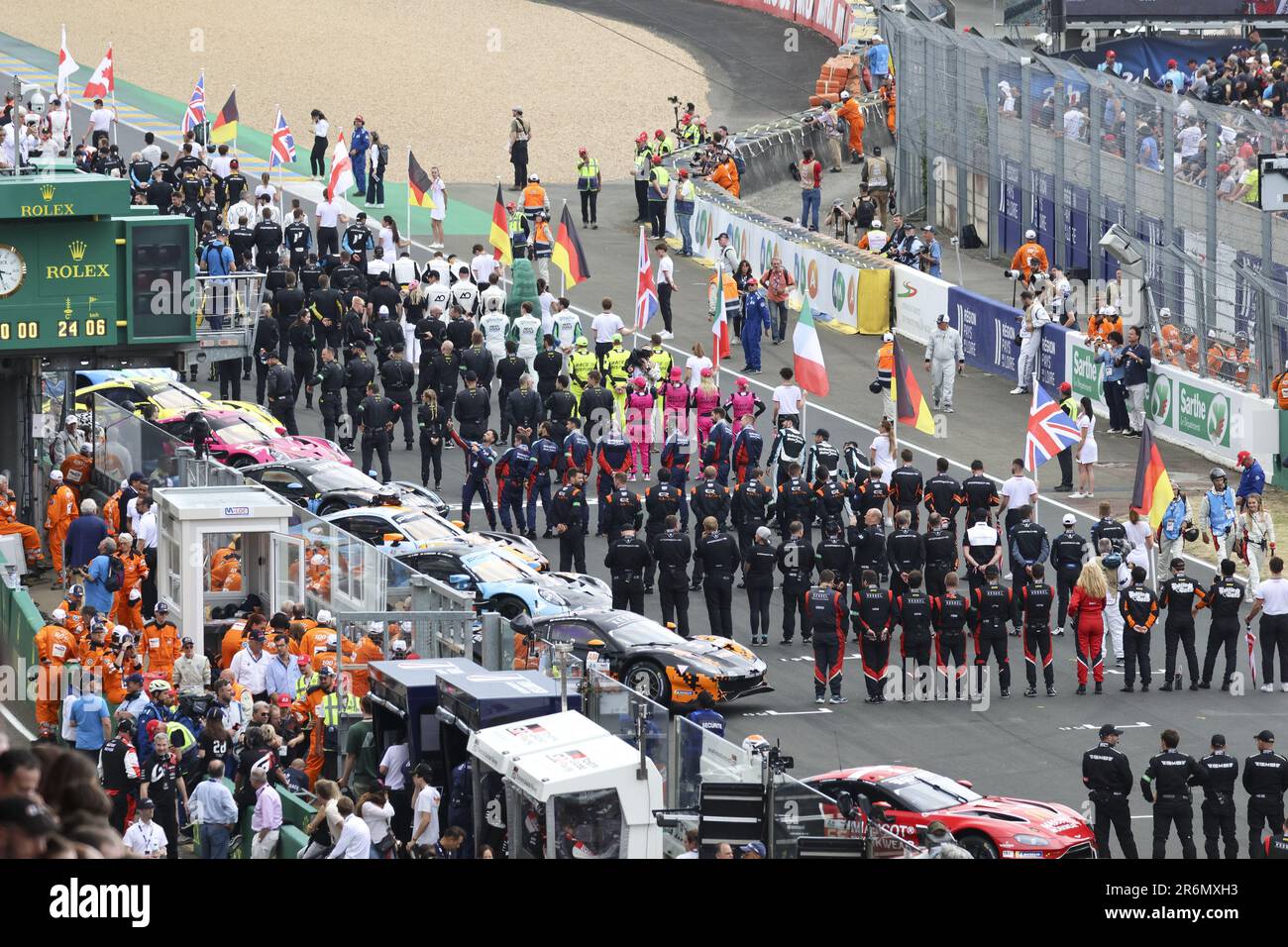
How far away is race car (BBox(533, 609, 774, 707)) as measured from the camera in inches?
891

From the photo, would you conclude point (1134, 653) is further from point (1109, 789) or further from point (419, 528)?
point (419, 528)

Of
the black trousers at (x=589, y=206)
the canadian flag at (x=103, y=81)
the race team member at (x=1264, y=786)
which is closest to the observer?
the race team member at (x=1264, y=786)

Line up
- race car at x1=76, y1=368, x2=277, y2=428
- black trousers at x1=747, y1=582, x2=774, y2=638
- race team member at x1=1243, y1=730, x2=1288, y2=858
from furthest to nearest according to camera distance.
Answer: race car at x1=76, y1=368, x2=277, y2=428
black trousers at x1=747, y1=582, x2=774, y2=638
race team member at x1=1243, y1=730, x2=1288, y2=858

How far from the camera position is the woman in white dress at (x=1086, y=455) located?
30828 mm

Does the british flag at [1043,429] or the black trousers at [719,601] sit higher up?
the british flag at [1043,429]

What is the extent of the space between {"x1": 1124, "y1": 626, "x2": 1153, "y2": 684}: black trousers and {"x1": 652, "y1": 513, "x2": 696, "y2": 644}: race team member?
4185 mm

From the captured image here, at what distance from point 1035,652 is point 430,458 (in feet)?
33.0

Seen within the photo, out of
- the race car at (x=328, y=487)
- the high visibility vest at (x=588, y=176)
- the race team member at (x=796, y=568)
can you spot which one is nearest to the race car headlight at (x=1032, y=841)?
the race team member at (x=796, y=568)

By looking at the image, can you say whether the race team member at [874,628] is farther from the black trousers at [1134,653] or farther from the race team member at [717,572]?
the black trousers at [1134,653]

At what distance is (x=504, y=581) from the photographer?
973 inches

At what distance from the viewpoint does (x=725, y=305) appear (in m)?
37.3

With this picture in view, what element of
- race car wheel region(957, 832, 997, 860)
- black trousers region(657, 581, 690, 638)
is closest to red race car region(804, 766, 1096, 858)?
race car wheel region(957, 832, 997, 860)
